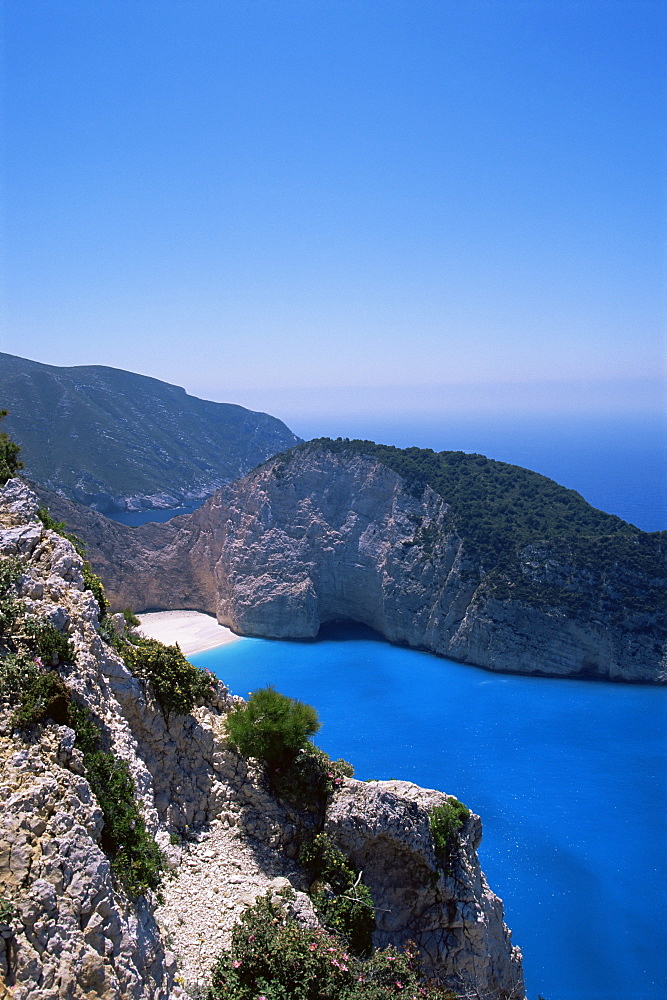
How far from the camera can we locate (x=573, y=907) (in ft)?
54.7

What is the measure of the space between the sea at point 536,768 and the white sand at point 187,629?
1.47 metres

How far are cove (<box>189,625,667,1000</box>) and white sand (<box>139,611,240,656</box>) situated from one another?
121 cm

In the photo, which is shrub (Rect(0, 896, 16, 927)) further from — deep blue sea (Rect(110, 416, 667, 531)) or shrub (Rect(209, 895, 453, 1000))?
deep blue sea (Rect(110, 416, 667, 531))

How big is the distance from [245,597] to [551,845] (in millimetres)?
22885

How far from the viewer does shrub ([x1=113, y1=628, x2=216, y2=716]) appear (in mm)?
10688

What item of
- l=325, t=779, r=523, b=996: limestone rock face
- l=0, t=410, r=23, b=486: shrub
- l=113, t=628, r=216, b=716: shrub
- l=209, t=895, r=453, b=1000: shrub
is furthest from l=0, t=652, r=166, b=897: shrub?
l=0, t=410, r=23, b=486: shrub

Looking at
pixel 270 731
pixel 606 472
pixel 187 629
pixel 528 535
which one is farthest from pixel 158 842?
pixel 606 472

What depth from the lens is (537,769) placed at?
23.1 m

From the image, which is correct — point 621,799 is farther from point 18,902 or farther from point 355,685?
point 18,902

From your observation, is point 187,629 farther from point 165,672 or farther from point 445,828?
point 445,828

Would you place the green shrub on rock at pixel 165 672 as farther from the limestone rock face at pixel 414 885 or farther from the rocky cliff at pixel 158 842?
the limestone rock face at pixel 414 885

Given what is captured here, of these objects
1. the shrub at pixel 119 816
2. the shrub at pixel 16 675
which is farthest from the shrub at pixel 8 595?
the shrub at pixel 119 816

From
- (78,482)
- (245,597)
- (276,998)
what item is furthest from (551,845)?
(78,482)

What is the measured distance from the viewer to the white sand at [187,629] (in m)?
36.3
